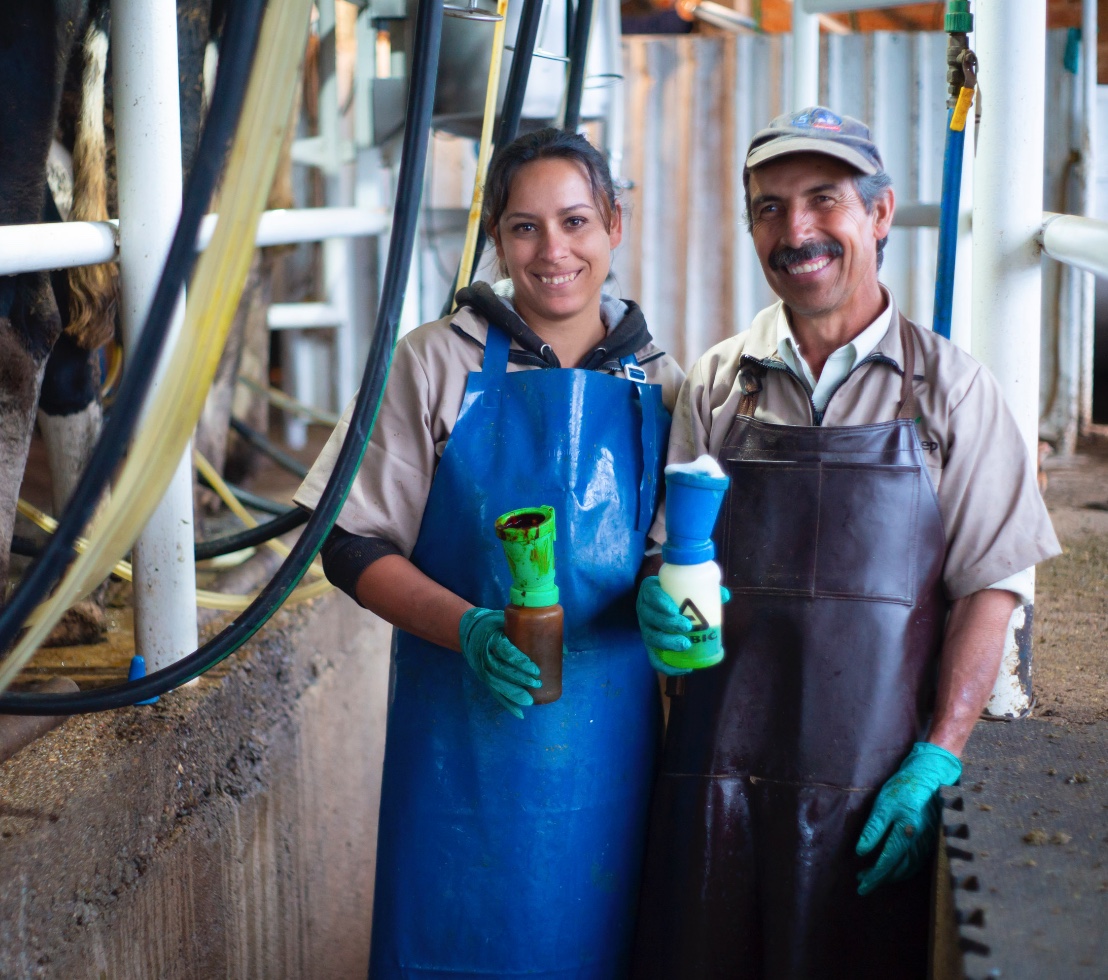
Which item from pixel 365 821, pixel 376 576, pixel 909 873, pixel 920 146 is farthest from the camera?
pixel 920 146

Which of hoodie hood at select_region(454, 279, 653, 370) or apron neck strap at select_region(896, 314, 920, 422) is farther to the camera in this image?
hoodie hood at select_region(454, 279, 653, 370)

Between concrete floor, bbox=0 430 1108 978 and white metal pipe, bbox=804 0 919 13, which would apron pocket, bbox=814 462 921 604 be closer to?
concrete floor, bbox=0 430 1108 978

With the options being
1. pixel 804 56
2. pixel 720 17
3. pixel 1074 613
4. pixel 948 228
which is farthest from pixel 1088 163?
pixel 948 228

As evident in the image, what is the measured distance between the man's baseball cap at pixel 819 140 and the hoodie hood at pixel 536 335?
0.32 m

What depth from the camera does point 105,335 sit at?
7.89 feet

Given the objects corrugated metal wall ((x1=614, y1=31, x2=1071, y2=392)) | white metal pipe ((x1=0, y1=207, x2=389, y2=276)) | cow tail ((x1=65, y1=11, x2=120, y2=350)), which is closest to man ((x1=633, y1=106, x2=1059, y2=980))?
white metal pipe ((x1=0, y1=207, x2=389, y2=276))

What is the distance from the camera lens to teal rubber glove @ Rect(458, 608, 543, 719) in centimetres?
158

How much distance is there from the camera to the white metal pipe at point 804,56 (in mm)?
2713

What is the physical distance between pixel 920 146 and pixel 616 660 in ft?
12.3

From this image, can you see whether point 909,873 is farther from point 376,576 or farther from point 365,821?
point 365,821

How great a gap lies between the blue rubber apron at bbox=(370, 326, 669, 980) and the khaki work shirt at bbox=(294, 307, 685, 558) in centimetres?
3

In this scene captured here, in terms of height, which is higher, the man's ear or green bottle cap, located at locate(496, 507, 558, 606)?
the man's ear

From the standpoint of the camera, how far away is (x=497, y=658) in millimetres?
1611

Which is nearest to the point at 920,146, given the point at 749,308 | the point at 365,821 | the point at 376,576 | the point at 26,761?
the point at 749,308
